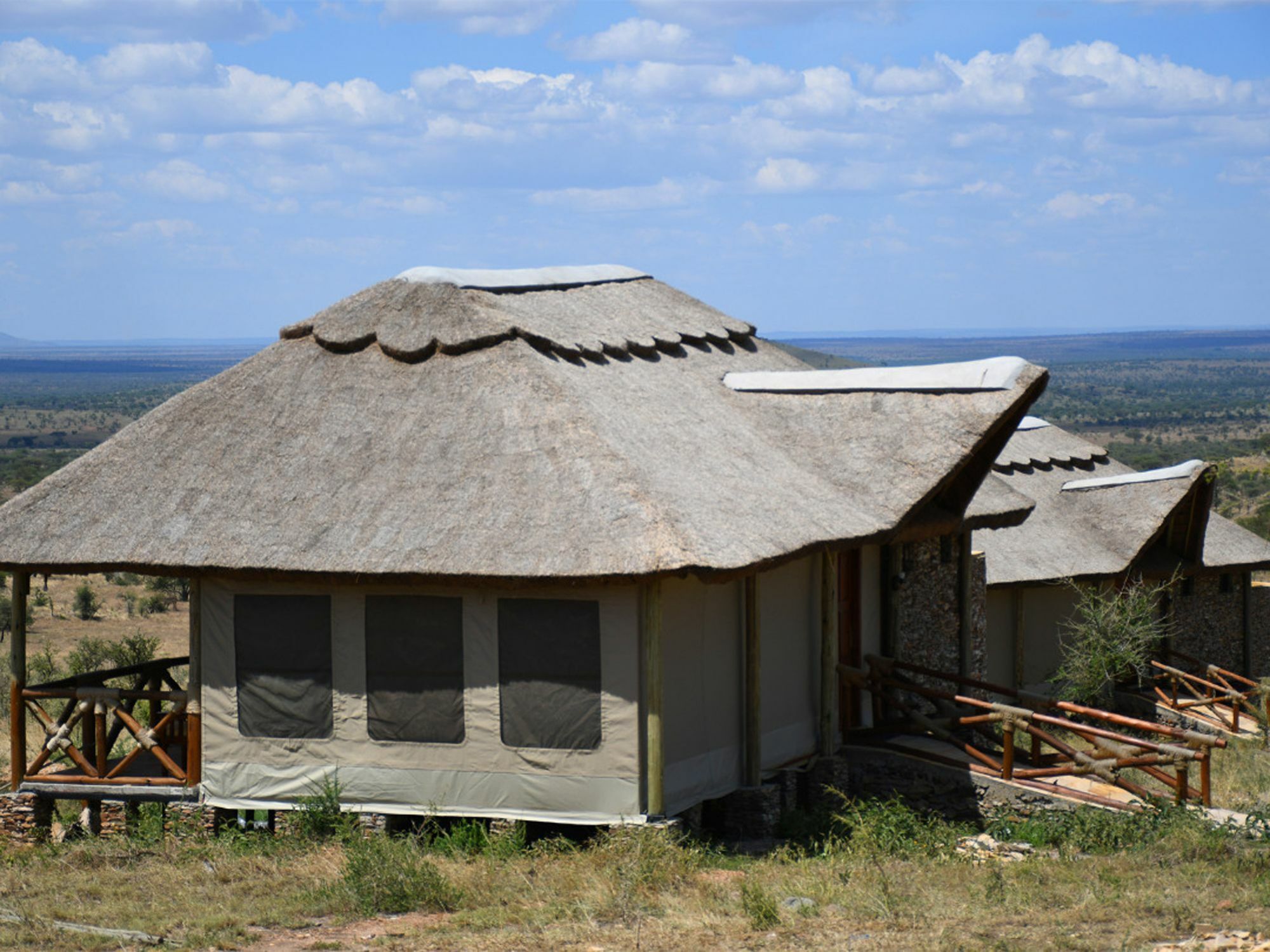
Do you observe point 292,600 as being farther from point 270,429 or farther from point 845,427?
point 845,427

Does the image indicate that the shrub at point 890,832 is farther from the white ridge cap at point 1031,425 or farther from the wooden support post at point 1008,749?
the white ridge cap at point 1031,425

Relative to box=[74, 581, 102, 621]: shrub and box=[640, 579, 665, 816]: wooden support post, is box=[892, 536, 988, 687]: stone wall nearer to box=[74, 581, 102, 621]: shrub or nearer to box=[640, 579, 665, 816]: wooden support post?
box=[640, 579, 665, 816]: wooden support post

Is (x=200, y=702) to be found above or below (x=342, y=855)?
above

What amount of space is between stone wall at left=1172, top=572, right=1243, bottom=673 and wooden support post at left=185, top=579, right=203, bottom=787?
13.4 meters

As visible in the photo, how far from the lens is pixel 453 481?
11.7 metres

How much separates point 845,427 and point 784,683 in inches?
95.7

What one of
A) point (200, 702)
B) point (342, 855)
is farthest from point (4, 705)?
point (342, 855)

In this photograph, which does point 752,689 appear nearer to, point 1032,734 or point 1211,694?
point 1032,734

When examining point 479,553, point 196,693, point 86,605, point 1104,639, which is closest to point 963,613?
point 1104,639

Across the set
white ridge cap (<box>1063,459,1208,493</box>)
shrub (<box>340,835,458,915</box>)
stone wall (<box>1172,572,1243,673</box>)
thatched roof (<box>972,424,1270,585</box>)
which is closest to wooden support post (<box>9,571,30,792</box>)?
shrub (<box>340,835,458,915</box>)

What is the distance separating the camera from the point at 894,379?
14.4 m

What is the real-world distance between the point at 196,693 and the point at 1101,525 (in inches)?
476

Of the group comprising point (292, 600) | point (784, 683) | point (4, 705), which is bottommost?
point (4, 705)

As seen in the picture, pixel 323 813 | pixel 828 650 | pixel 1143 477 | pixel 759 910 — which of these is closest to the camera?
pixel 759 910
